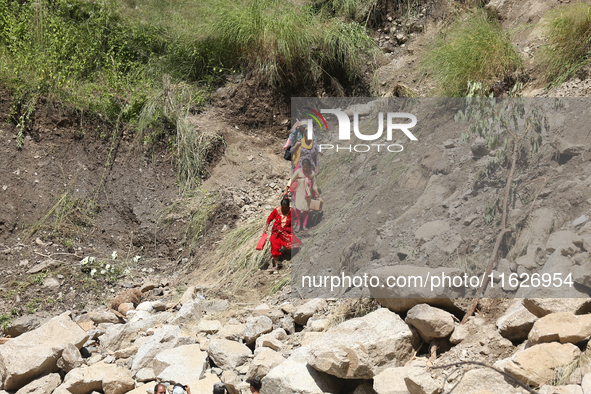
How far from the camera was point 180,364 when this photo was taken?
401 centimetres

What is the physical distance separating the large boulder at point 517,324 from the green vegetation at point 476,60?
342 cm

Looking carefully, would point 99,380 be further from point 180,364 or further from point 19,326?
point 19,326

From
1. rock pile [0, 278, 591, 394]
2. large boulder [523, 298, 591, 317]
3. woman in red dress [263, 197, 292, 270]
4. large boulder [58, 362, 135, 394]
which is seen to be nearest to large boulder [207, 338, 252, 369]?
rock pile [0, 278, 591, 394]

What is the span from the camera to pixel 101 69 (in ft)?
28.1

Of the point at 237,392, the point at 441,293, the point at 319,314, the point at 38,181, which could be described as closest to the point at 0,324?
the point at 38,181

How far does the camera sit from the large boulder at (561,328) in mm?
2795

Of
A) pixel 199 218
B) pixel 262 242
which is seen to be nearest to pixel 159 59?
pixel 199 218

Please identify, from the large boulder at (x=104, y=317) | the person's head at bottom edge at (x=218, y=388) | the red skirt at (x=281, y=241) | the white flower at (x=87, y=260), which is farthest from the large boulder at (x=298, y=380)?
the white flower at (x=87, y=260)

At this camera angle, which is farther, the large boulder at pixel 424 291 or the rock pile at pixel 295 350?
the large boulder at pixel 424 291

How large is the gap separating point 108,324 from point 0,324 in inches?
53.2

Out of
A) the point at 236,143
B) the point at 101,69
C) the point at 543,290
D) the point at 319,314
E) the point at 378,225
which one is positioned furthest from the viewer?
the point at 101,69

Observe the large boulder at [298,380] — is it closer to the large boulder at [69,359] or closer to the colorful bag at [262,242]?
the large boulder at [69,359]

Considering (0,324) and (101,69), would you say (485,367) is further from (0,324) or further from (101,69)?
(101,69)

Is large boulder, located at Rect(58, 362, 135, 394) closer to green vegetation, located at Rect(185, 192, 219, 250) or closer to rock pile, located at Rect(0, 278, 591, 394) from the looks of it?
rock pile, located at Rect(0, 278, 591, 394)
